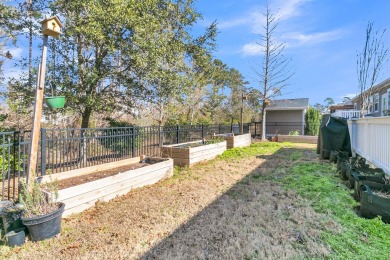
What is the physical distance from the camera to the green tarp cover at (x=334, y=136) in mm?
7598

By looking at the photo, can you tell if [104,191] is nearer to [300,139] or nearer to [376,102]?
[300,139]

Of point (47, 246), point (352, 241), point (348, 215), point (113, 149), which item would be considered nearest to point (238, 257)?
point (352, 241)

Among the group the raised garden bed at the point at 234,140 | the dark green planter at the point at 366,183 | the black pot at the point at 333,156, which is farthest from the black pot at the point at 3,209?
the raised garden bed at the point at 234,140

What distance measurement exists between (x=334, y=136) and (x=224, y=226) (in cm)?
632

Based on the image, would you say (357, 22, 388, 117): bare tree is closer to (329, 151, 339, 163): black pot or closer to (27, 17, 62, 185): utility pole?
(329, 151, 339, 163): black pot

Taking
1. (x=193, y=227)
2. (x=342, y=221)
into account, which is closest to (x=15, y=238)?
(x=193, y=227)

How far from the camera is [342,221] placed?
3076mm

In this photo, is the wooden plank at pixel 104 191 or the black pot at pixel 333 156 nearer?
the wooden plank at pixel 104 191

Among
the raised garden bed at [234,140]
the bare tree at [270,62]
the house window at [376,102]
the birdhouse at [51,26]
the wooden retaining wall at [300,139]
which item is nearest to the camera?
the birdhouse at [51,26]

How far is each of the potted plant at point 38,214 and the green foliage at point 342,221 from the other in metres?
3.12

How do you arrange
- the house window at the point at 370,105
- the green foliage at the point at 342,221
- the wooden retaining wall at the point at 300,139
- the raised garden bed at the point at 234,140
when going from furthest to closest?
the wooden retaining wall at the point at 300,139, the house window at the point at 370,105, the raised garden bed at the point at 234,140, the green foliage at the point at 342,221

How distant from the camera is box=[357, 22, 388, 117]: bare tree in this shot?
40.8 feet

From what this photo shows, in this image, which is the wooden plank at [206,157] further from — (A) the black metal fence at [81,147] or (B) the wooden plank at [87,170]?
(B) the wooden plank at [87,170]

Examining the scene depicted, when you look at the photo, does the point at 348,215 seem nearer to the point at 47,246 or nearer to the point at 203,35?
the point at 47,246
